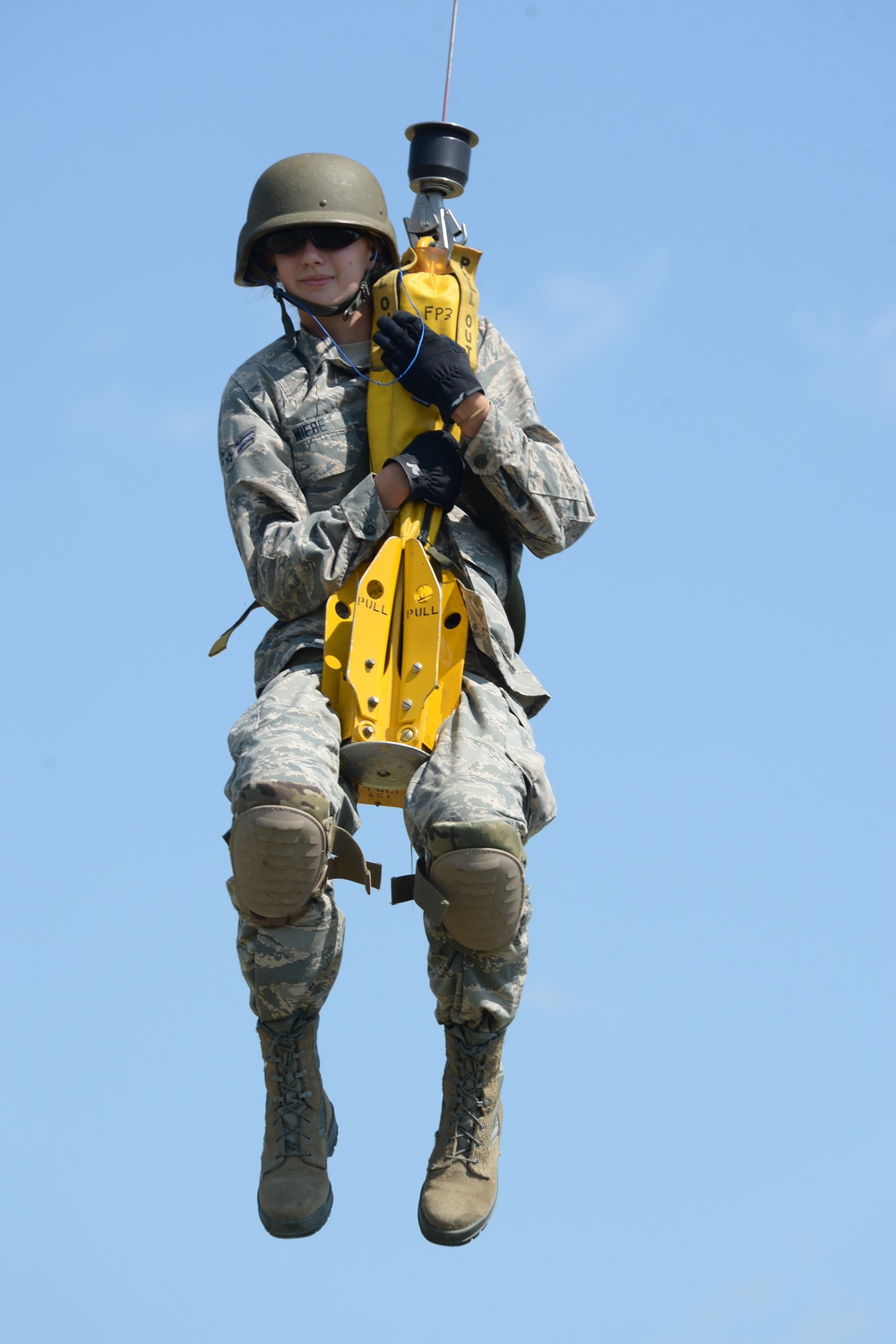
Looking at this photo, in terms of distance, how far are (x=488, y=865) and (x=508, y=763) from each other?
57 cm

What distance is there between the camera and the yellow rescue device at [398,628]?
9.05 meters

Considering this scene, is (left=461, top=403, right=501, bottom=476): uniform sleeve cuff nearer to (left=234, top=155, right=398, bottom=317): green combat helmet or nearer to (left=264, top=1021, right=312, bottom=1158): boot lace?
(left=234, top=155, right=398, bottom=317): green combat helmet

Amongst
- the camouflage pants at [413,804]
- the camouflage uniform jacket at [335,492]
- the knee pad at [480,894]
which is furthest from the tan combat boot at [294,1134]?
the camouflage uniform jacket at [335,492]

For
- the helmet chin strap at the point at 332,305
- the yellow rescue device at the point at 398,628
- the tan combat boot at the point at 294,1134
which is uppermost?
the helmet chin strap at the point at 332,305

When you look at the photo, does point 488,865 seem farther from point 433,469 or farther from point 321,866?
point 433,469

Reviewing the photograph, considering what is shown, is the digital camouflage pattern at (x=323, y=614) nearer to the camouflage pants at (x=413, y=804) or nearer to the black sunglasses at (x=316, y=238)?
the camouflage pants at (x=413, y=804)

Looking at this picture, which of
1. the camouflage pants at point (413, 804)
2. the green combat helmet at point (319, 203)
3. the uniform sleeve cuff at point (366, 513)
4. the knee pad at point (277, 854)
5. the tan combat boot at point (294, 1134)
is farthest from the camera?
the green combat helmet at point (319, 203)

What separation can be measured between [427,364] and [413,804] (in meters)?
1.85

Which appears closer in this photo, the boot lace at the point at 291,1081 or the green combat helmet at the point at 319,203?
the boot lace at the point at 291,1081

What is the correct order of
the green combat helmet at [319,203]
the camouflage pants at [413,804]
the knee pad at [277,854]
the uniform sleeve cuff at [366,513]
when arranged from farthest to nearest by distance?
1. the green combat helmet at [319,203]
2. the uniform sleeve cuff at [366,513]
3. the camouflage pants at [413,804]
4. the knee pad at [277,854]

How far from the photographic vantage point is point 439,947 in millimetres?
8930

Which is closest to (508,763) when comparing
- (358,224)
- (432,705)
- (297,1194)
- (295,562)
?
(432,705)

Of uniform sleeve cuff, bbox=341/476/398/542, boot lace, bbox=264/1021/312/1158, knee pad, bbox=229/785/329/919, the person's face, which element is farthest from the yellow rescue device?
boot lace, bbox=264/1021/312/1158

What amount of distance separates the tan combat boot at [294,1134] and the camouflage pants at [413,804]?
18cm
